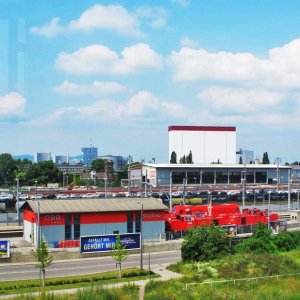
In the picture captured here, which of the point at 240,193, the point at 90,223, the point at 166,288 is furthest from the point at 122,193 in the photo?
the point at 166,288

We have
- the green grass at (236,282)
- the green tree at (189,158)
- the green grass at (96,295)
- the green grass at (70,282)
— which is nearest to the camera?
the green grass at (96,295)

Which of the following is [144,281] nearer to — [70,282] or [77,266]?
[70,282]

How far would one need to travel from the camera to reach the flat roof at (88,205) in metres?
38.4

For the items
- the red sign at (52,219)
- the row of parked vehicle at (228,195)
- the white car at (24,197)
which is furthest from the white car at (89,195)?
the red sign at (52,219)

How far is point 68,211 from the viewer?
38.3m

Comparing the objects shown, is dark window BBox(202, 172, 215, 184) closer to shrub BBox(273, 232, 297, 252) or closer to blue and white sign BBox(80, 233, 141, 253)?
shrub BBox(273, 232, 297, 252)

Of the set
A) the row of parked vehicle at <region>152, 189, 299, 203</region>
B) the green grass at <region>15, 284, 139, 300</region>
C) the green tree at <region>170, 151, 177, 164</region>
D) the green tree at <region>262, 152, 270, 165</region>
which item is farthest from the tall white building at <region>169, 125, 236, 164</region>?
the green grass at <region>15, 284, 139, 300</region>

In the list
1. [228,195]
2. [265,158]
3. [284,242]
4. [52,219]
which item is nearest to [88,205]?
[52,219]

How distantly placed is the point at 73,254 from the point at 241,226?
18849 millimetres

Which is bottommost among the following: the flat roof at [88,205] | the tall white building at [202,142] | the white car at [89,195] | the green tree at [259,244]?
the green tree at [259,244]

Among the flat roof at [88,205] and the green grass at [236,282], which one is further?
the flat roof at [88,205]

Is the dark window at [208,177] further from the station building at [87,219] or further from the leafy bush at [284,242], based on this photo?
the leafy bush at [284,242]

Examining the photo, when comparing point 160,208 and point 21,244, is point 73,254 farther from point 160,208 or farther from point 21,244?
point 160,208

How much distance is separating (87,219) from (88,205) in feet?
4.34
